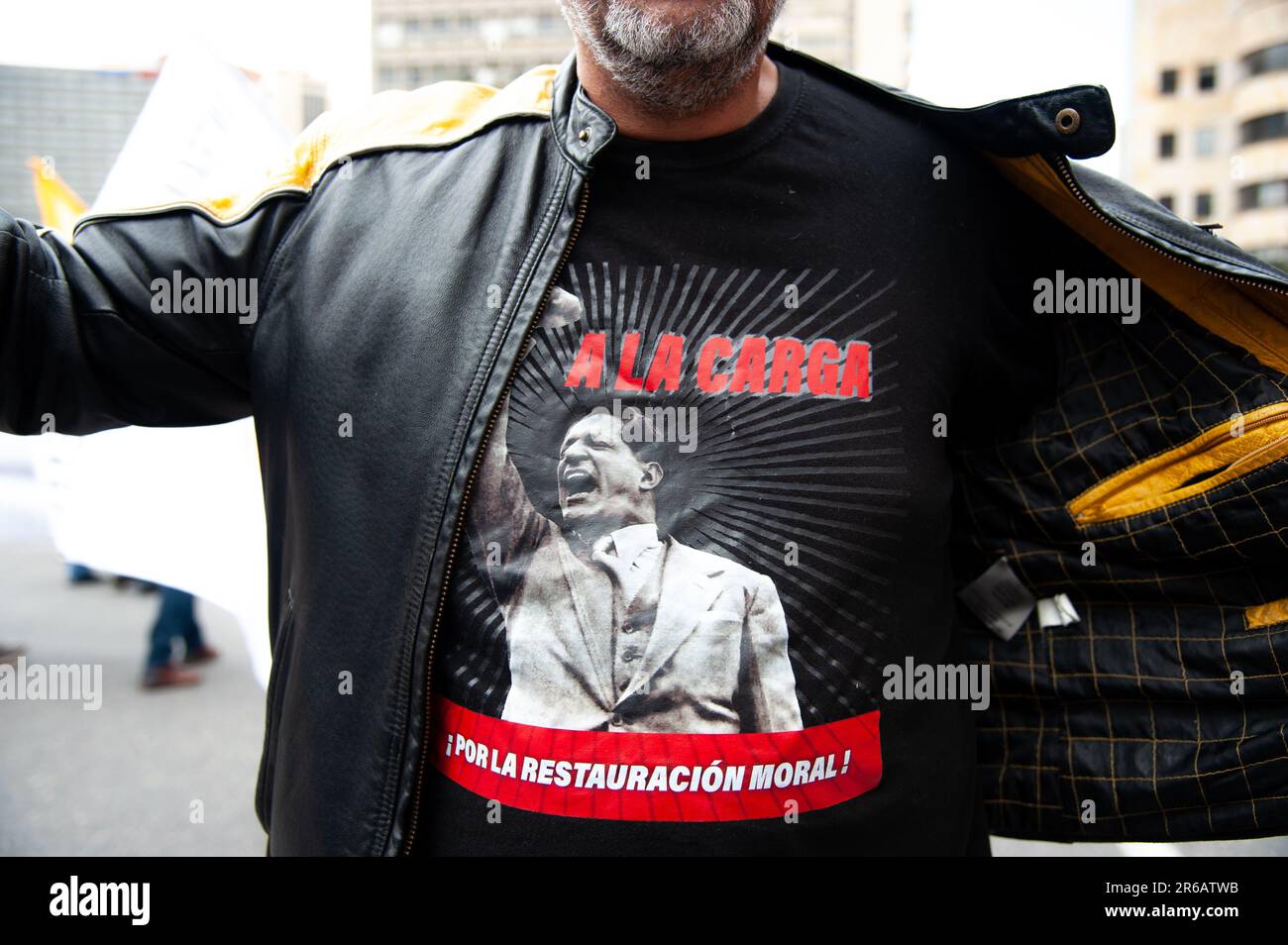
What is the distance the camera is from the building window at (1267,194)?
1857 inches

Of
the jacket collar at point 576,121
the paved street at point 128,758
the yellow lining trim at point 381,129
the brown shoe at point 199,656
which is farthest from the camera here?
the brown shoe at point 199,656

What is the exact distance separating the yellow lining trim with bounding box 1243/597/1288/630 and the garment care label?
358mm

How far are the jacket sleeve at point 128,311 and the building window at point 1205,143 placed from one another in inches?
2440

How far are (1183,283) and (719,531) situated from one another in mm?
932

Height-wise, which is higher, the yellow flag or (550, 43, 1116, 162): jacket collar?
the yellow flag

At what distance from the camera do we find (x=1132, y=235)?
66.6 inches

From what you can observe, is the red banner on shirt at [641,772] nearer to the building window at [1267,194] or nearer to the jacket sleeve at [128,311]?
the jacket sleeve at [128,311]

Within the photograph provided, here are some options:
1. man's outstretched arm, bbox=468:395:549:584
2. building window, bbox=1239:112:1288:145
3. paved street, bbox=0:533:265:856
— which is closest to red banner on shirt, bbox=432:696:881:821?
man's outstretched arm, bbox=468:395:549:584

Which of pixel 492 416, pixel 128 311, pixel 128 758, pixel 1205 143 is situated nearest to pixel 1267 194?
pixel 1205 143

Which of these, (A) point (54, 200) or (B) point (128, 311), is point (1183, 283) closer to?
(B) point (128, 311)

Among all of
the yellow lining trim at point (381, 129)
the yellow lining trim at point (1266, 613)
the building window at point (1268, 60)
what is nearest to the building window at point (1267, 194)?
the building window at point (1268, 60)

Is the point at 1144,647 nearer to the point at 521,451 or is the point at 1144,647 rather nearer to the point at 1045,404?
the point at 1045,404

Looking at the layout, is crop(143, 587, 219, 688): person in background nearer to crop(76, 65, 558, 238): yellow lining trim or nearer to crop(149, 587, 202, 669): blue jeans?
crop(149, 587, 202, 669): blue jeans

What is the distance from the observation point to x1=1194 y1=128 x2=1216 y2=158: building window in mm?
53750
